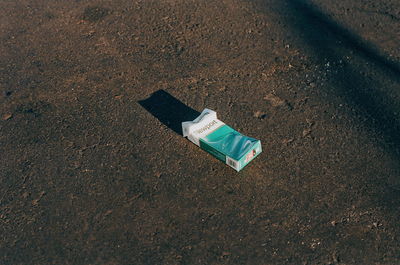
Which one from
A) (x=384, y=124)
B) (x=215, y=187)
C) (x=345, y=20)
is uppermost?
(x=345, y=20)

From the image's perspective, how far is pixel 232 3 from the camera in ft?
21.7

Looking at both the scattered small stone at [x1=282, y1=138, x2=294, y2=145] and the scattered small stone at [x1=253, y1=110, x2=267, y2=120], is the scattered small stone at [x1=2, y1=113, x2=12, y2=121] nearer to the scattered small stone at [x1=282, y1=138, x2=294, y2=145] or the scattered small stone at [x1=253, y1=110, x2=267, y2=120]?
the scattered small stone at [x1=253, y1=110, x2=267, y2=120]

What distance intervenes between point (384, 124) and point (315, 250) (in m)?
1.92

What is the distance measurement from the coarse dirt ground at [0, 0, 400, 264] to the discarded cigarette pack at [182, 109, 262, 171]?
5.9 inches

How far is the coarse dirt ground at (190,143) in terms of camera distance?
409 centimetres

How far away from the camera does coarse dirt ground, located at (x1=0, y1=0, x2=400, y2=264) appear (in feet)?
13.4

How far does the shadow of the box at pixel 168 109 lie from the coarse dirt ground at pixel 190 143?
58 millimetres

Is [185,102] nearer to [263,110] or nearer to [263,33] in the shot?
[263,110]

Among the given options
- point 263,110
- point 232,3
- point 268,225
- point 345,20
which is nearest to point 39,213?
point 268,225

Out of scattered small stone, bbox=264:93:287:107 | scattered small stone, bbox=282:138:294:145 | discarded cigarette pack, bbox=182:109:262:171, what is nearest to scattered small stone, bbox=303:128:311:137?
scattered small stone, bbox=282:138:294:145

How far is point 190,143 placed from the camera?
15.9 ft

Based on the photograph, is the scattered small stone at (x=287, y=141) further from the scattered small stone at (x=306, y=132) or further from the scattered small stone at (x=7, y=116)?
the scattered small stone at (x=7, y=116)

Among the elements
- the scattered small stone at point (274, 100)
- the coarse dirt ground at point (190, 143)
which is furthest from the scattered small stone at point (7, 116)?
the scattered small stone at point (274, 100)

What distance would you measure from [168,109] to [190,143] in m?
0.64
